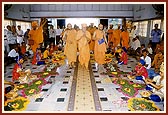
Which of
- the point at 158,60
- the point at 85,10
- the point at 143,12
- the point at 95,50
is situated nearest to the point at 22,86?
the point at 95,50

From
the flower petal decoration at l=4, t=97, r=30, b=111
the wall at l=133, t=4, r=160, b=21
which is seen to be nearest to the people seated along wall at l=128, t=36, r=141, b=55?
the wall at l=133, t=4, r=160, b=21

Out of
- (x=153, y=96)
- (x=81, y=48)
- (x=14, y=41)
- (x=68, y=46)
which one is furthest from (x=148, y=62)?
(x=14, y=41)

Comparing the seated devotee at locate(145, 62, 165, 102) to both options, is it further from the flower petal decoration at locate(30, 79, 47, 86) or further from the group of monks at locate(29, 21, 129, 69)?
the flower petal decoration at locate(30, 79, 47, 86)

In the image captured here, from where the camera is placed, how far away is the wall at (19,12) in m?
10.5

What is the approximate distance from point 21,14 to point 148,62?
878 cm

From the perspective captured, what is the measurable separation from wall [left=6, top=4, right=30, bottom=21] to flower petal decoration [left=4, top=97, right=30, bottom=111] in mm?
6732

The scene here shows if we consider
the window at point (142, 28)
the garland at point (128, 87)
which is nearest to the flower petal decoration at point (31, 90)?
the garland at point (128, 87)

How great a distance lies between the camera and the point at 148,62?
5.92 metres

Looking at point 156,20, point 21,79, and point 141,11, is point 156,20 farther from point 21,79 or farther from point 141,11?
point 21,79

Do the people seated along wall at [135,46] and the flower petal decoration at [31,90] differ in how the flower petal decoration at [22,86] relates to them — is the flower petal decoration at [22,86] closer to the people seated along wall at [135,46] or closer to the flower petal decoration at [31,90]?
the flower petal decoration at [31,90]

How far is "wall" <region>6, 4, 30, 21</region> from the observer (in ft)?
34.5

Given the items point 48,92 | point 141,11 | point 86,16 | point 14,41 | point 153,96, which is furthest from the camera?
point 86,16

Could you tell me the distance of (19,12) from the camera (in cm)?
1175

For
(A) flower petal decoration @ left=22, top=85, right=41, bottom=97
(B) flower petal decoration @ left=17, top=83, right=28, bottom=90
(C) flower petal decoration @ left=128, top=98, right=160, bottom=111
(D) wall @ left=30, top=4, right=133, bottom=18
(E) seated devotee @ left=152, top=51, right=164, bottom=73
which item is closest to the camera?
(C) flower petal decoration @ left=128, top=98, right=160, bottom=111
